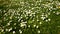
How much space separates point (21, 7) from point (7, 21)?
14.5 ft

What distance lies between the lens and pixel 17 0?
2398cm

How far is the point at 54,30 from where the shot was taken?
13.3m

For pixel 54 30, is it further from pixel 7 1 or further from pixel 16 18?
pixel 7 1

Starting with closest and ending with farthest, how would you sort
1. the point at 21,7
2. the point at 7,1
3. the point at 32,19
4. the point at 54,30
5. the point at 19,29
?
the point at 54,30, the point at 19,29, the point at 32,19, the point at 21,7, the point at 7,1

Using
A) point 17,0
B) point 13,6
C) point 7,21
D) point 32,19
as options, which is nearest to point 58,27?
point 32,19

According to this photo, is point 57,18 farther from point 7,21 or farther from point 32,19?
point 7,21

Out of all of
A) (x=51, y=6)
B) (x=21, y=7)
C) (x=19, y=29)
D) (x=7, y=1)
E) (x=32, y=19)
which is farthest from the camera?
(x=7, y=1)

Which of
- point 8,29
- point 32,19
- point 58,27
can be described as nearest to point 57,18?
point 58,27

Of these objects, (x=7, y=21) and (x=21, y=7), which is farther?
(x=21, y=7)

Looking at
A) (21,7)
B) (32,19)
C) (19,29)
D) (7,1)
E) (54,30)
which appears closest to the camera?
(54,30)

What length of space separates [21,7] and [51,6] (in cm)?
450

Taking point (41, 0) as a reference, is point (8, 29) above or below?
below

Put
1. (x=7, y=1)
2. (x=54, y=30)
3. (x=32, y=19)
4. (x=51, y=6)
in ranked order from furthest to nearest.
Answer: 1. (x=7, y=1)
2. (x=51, y=6)
3. (x=32, y=19)
4. (x=54, y=30)

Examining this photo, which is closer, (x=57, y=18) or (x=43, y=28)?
(x=43, y=28)
